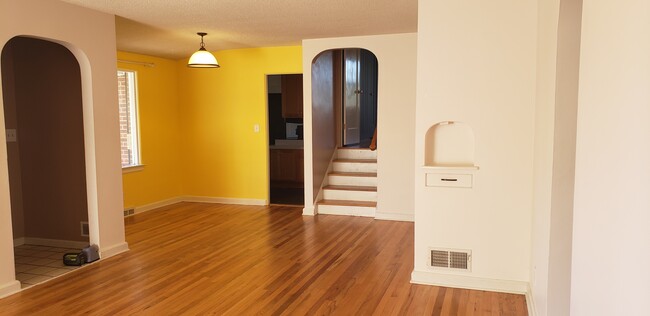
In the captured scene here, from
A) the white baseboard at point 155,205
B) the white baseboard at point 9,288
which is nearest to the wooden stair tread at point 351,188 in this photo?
the white baseboard at point 155,205

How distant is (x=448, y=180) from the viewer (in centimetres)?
374

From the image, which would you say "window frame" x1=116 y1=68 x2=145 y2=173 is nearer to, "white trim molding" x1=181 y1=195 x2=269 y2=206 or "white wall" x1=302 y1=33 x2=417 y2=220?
"white trim molding" x1=181 y1=195 x2=269 y2=206

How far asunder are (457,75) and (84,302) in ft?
11.2

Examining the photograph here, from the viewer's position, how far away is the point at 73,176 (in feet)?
16.8

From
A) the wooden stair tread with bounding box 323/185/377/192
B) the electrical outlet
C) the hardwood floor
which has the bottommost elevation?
the hardwood floor

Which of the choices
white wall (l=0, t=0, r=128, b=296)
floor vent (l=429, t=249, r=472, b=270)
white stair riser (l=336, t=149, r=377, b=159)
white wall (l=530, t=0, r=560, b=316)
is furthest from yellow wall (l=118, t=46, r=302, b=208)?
white wall (l=530, t=0, r=560, b=316)

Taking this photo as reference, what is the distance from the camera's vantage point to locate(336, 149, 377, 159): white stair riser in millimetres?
7645

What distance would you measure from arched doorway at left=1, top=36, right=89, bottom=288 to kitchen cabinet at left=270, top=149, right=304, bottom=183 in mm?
4115

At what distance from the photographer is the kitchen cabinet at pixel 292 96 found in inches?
325

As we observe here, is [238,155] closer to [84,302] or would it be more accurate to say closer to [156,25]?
[156,25]

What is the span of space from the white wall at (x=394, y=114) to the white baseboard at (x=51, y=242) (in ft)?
12.2

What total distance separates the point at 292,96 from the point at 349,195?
7.87ft

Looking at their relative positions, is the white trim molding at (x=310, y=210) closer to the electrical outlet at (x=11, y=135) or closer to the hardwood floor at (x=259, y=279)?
the hardwood floor at (x=259, y=279)

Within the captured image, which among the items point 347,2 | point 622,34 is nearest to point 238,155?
point 347,2
